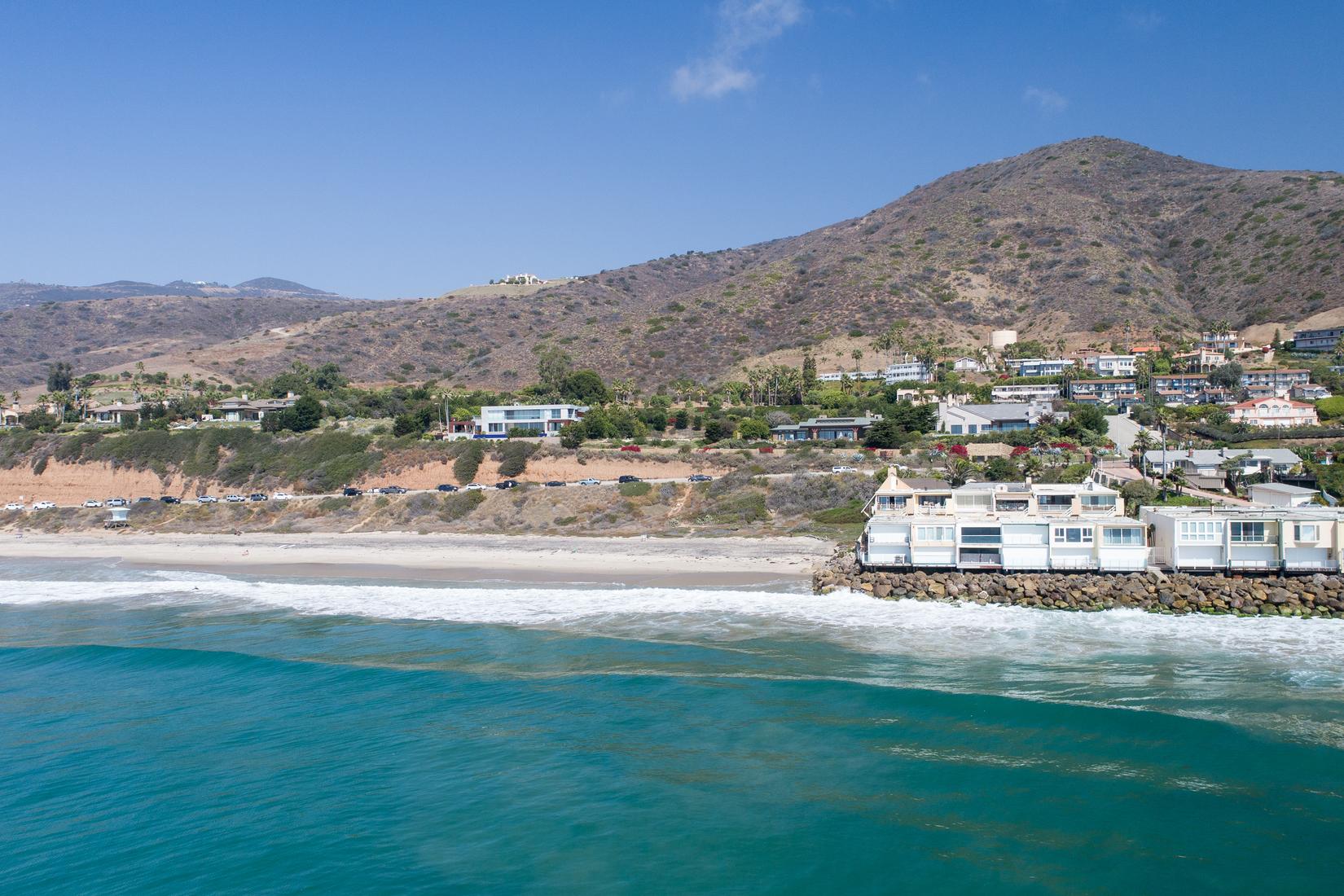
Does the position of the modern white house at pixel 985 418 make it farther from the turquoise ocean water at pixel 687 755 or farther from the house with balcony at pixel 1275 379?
the turquoise ocean water at pixel 687 755

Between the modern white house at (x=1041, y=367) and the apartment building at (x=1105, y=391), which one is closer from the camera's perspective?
the apartment building at (x=1105, y=391)

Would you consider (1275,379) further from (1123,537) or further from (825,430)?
(1123,537)

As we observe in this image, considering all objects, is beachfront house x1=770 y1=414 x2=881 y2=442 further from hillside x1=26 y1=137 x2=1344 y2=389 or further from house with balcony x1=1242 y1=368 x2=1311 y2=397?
hillside x1=26 y1=137 x2=1344 y2=389

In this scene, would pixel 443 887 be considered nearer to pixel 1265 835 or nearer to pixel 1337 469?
pixel 1265 835

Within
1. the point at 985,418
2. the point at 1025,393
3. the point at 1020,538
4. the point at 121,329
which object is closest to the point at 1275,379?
the point at 1025,393

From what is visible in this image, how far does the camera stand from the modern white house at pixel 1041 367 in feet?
268

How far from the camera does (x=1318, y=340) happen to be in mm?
83812

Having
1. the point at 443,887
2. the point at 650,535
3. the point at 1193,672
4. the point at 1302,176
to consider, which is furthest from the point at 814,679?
the point at 1302,176

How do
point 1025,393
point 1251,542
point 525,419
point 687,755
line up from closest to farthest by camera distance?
point 687,755 → point 1251,542 → point 525,419 → point 1025,393

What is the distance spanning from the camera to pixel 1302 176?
124500 millimetres

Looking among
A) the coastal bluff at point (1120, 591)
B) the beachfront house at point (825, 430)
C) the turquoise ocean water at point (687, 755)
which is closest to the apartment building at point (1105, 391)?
the beachfront house at point (825, 430)

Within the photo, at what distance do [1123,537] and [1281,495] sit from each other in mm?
11231

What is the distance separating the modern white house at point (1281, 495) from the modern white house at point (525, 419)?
39.6 metres

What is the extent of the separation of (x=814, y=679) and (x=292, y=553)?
29.6 meters
